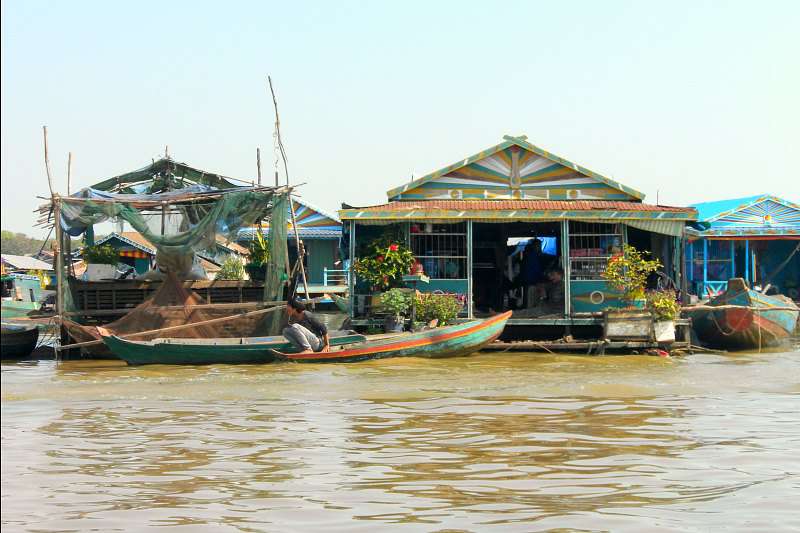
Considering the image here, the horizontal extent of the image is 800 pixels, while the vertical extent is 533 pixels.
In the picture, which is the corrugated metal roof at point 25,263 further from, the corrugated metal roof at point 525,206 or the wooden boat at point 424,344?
the wooden boat at point 424,344

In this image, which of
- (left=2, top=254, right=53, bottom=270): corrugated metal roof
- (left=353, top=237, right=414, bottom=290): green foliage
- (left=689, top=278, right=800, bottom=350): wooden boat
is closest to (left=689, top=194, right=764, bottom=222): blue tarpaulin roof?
(left=689, top=278, right=800, bottom=350): wooden boat

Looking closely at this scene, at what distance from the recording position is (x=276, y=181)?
15.9 meters

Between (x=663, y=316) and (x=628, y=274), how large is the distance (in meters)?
0.99

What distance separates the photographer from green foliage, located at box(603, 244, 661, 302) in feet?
53.3

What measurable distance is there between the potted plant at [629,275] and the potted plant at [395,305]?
376cm

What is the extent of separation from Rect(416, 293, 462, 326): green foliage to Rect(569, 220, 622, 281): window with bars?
2.62m

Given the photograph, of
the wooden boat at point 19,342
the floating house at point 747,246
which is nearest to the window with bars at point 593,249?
the floating house at point 747,246

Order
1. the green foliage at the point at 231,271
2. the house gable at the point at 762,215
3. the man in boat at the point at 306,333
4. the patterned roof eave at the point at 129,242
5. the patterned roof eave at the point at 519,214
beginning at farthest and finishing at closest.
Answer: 1. the patterned roof eave at the point at 129,242
2. the house gable at the point at 762,215
3. the green foliage at the point at 231,271
4. the patterned roof eave at the point at 519,214
5. the man in boat at the point at 306,333

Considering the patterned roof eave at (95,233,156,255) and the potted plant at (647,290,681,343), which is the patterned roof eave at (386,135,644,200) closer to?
the potted plant at (647,290,681,343)

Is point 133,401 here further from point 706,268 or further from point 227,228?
point 706,268

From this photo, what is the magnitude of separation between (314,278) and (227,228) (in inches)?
→ 578

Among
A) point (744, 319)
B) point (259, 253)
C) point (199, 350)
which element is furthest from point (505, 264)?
point (199, 350)

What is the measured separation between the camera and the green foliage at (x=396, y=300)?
16188 millimetres

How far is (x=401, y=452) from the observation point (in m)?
7.91
